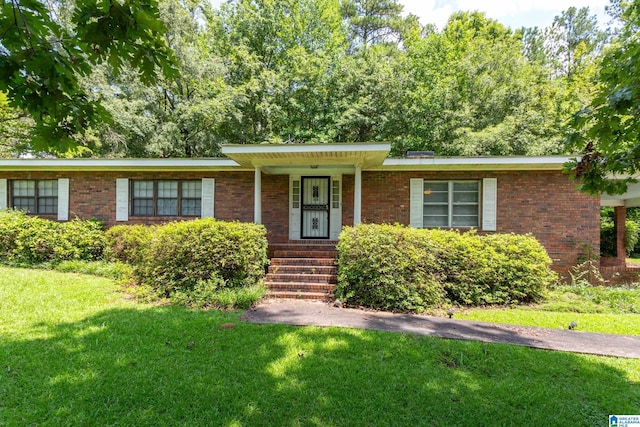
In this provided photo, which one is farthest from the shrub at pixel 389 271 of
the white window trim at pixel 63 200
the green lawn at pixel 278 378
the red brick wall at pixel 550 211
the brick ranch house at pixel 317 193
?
the white window trim at pixel 63 200

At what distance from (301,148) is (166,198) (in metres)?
5.42

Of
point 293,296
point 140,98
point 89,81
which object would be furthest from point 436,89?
point 89,81

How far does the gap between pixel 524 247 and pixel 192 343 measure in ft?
23.5

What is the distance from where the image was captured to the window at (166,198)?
10.2 m

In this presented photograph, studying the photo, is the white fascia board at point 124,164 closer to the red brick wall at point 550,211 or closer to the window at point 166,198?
the window at point 166,198

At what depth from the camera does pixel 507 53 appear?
57.6ft

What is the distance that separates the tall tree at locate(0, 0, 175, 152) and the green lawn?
90.2 inches

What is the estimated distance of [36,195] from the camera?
1047cm

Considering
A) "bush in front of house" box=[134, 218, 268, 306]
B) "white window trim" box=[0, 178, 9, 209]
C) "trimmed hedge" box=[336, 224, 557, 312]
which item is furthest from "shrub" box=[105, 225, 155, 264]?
"trimmed hedge" box=[336, 224, 557, 312]

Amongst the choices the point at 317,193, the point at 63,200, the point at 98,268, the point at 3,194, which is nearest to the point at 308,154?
the point at 317,193

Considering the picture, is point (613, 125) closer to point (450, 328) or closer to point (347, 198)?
point (450, 328)

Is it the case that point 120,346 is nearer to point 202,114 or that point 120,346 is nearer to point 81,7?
point 81,7

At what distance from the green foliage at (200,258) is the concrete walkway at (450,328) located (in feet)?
3.76

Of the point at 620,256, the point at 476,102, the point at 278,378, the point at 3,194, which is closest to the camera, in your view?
the point at 278,378
